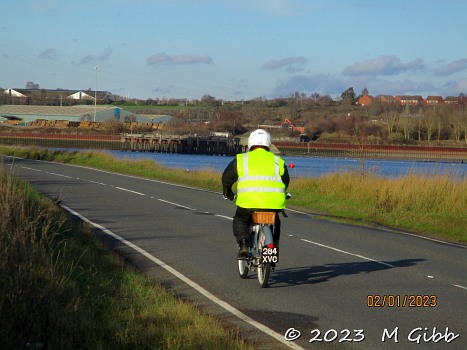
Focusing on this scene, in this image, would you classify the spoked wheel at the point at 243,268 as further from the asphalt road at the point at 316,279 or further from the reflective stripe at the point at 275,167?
the reflective stripe at the point at 275,167

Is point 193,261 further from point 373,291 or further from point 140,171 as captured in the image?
point 140,171

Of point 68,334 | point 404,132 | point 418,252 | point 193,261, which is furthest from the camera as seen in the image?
point 404,132

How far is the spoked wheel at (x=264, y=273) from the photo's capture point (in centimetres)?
1082

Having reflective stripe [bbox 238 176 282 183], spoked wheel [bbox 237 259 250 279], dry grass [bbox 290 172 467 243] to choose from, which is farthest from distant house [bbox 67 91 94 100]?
reflective stripe [bbox 238 176 282 183]

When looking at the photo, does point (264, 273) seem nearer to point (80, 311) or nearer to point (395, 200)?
point (80, 311)

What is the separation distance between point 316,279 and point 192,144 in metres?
108

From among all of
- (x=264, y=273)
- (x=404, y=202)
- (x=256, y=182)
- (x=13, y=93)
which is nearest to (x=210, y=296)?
(x=264, y=273)

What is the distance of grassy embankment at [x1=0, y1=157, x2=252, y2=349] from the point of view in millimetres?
6998

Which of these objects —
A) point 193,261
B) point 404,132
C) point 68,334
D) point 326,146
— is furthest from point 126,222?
point 404,132

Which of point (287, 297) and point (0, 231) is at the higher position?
point (0, 231)

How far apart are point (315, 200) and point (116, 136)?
93663 millimetres

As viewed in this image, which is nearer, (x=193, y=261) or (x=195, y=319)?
(x=195, y=319)

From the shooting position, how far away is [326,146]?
4577 inches

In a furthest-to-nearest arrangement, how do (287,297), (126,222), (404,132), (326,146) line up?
(404,132), (326,146), (126,222), (287,297)
